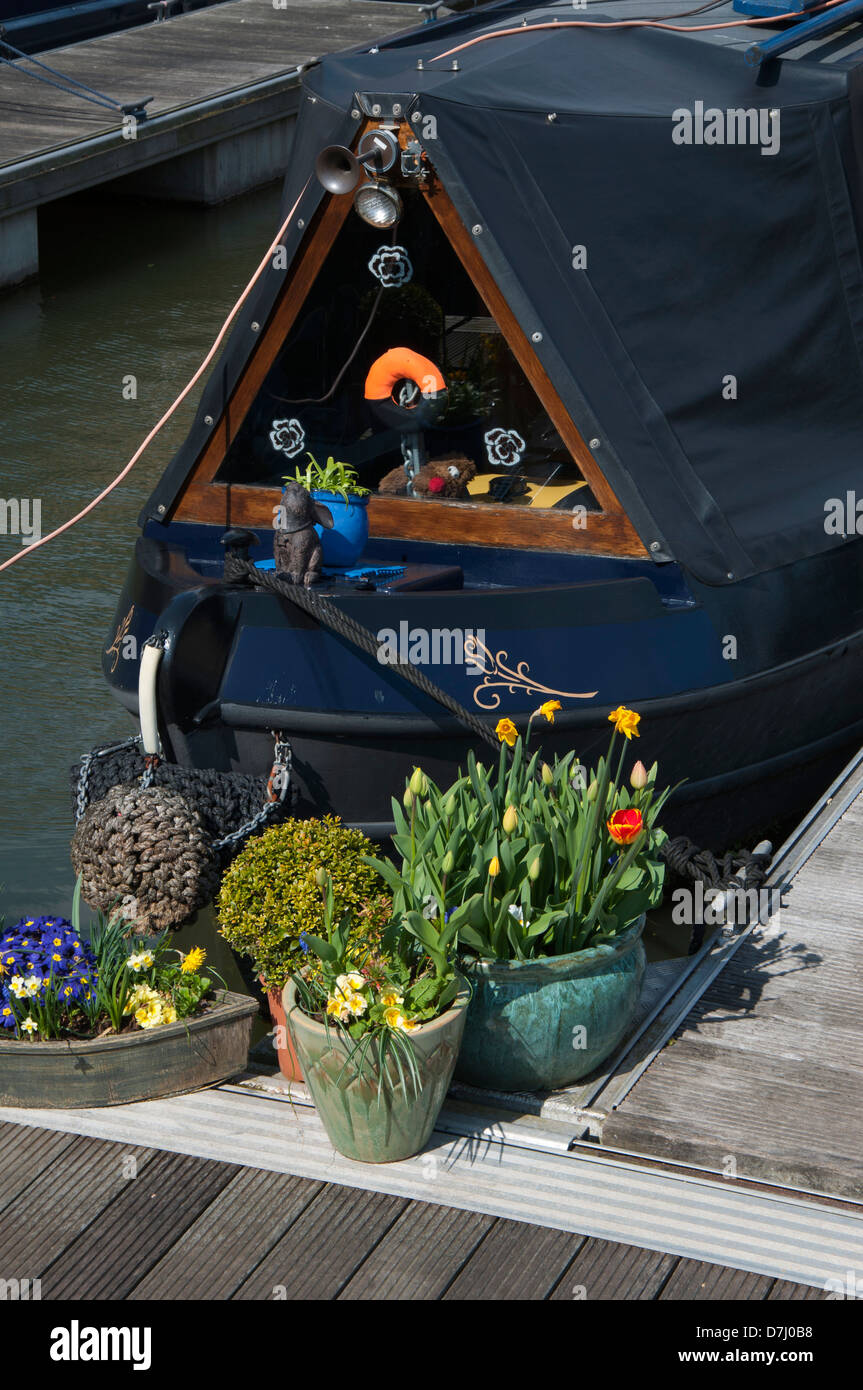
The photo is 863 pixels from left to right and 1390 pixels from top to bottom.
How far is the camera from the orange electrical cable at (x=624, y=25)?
6.81 m

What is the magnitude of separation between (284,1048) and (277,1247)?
0.68 metres

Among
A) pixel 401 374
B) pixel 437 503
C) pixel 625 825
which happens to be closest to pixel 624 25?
pixel 401 374

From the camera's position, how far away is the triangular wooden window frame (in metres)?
6.14

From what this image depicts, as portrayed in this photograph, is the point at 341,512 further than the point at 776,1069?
Yes

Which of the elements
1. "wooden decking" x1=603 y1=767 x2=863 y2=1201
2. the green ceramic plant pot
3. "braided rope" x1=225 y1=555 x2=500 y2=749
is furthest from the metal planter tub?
"braided rope" x1=225 y1=555 x2=500 y2=749

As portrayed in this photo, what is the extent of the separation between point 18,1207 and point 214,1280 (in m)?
0.57

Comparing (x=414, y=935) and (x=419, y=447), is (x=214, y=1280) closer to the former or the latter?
(x=414, y=935)

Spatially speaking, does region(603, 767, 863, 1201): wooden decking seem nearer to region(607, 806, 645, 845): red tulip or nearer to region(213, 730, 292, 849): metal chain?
region(607, 806, 645, 845): red tulip

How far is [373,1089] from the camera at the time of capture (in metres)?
4.20

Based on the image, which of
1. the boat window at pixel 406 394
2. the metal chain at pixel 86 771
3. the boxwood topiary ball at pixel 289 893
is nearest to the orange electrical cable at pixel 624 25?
the boat window at pixel 406 394

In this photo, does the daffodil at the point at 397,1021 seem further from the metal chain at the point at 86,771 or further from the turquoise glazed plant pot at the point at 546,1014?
the metal chain at the point at 86,771

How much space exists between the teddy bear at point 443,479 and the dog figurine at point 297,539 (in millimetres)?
813

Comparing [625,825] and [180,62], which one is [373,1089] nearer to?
[625,825]
